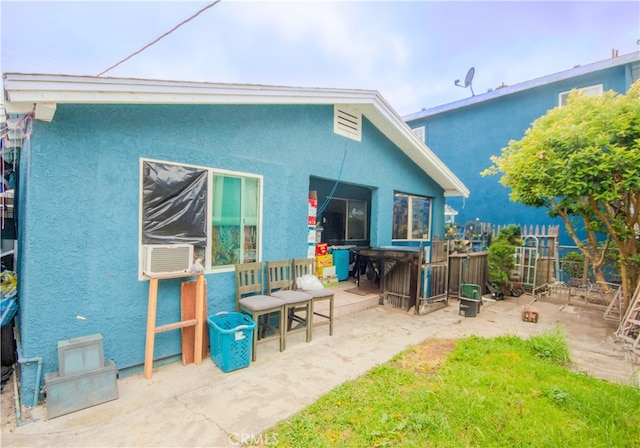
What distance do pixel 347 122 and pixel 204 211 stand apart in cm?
354

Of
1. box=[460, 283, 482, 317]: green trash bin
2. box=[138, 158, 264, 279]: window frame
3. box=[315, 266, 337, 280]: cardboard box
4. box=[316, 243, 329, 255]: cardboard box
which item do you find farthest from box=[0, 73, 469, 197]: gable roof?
box=[460, 283, 482, 317]: green trash bin

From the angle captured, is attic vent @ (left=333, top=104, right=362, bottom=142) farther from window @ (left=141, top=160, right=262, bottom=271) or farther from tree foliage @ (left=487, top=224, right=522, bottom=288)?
tree foliage @ (left=487, top=224, right=522, bottom=288)

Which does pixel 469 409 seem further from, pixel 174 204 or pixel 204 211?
pixel 174 204

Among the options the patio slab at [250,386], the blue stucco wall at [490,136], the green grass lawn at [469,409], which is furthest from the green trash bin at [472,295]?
the blue stucco wall at [490,136]

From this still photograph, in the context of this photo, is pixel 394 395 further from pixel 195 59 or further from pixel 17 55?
pixel 195 59

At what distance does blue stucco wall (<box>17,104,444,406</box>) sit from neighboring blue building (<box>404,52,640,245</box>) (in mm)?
10171

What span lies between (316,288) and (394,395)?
214 centimetres

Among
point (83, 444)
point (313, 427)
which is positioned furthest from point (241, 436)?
point (83, 444)

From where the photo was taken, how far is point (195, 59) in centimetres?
872

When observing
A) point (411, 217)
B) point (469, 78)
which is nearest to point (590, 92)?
point (469, 78)

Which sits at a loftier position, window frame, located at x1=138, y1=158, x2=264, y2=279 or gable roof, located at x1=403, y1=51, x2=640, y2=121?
gable roof, located at x1=403, y1=51, x2=640, y2=121

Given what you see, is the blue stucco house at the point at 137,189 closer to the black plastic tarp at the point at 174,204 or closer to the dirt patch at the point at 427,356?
the black plastic tarp at the point at 174,204

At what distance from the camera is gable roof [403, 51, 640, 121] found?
28.7ft

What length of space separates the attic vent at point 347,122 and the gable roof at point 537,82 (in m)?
7.95
